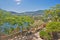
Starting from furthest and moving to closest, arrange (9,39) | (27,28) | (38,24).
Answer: (38,24)
(27,28)
(9,39)

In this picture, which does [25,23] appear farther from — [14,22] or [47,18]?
[47,18]

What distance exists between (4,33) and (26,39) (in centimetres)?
111

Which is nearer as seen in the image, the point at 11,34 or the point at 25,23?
the point at 11,34

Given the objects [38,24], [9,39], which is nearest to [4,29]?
[9,39]

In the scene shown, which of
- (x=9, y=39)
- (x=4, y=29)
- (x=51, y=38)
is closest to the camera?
(x=4, y=29)

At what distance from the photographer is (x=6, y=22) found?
5.99 meters

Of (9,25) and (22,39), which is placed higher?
(9,25)

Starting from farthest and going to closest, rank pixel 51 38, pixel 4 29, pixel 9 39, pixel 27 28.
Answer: pixel 27 28 < pixel 51 38 < pixel 9 39 < pixel 4 29

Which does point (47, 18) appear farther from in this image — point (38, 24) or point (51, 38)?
point (51, 38)

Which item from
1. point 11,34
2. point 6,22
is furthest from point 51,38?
point 6,22

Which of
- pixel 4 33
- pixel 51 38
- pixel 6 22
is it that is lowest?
pixel 51 38

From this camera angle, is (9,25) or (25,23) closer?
(9,25)

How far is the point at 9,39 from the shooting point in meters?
6.42

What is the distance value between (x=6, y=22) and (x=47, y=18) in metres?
4.70
